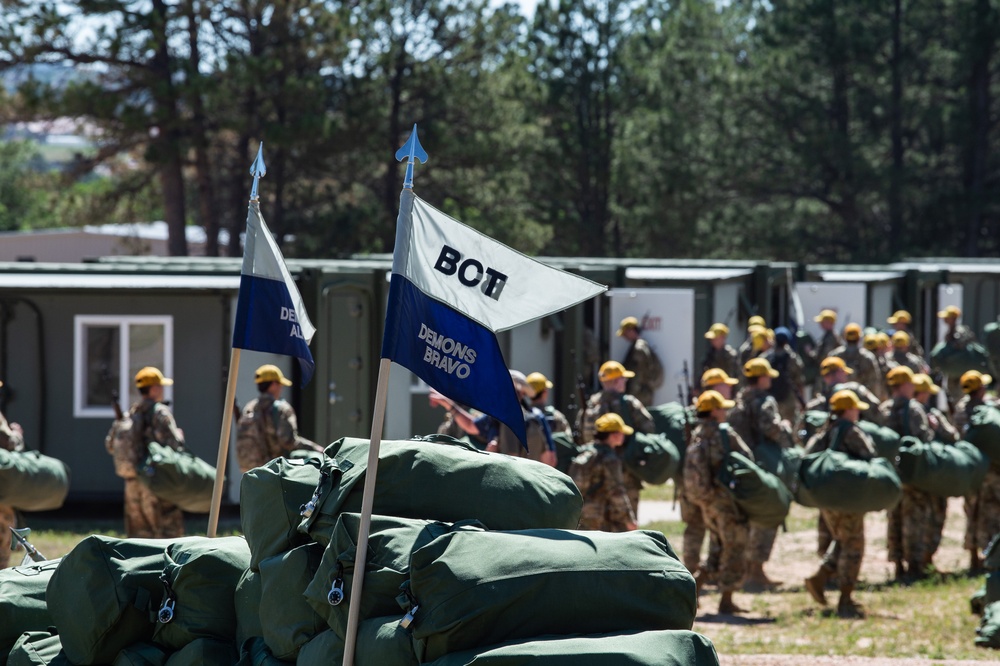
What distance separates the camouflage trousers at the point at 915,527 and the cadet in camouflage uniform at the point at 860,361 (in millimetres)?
5403

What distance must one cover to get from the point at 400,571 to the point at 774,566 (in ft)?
29.0

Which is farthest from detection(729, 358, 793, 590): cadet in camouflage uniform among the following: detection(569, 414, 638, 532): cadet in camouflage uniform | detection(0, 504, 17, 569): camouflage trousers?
detection(0, 504, 17, 569): camouflage trousers

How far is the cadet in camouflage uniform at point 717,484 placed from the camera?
1033cm

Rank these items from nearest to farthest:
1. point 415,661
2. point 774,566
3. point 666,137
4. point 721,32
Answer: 1. point 415,661
2. point 774,566
3. point 666,137
4. point 721,32

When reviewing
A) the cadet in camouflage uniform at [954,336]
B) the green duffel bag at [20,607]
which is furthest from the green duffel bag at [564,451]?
the cadet in camouflage uniform at [954,336]

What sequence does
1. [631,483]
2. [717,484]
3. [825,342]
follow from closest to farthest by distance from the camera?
[717,484] → [631,483] → [825,342]

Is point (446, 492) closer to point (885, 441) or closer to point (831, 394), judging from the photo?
point (885, 441)

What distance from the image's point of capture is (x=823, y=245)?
124 feet

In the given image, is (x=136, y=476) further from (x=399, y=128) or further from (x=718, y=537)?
(x=399, y=128)

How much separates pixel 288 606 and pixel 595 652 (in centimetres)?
114

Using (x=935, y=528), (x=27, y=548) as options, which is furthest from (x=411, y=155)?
(x=935, y=528)

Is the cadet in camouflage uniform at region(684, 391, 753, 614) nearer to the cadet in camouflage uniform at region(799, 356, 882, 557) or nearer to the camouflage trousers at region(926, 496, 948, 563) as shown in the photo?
the cadet in camouflage uniform at region(799, 356, 882, 557)

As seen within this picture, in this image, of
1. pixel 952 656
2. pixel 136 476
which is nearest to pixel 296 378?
pixel 136 476

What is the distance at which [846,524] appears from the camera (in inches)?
412
